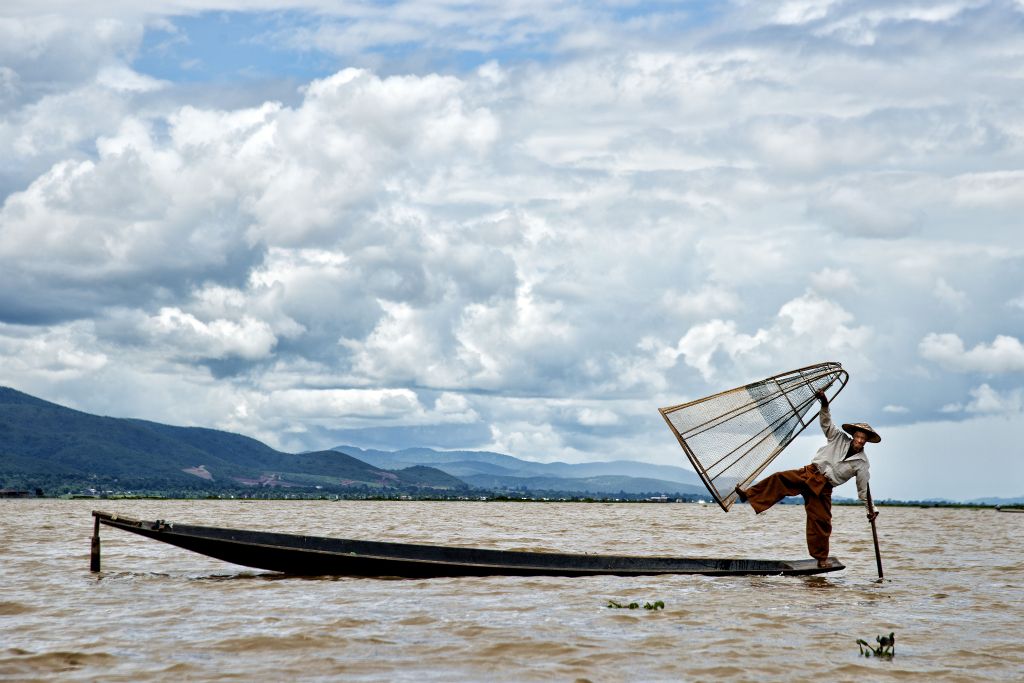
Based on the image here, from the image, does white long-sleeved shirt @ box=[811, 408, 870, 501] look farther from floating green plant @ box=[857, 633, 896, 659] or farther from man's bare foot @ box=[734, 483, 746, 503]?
floating green plant @ box=[857, 633, 896, 659]

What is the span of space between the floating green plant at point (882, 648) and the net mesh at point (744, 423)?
215 inches

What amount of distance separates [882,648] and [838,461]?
7.11 metres

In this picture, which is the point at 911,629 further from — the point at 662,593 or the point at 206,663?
the point at 206,663

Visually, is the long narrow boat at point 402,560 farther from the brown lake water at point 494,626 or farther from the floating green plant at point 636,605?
the floating green plant at point 636,605

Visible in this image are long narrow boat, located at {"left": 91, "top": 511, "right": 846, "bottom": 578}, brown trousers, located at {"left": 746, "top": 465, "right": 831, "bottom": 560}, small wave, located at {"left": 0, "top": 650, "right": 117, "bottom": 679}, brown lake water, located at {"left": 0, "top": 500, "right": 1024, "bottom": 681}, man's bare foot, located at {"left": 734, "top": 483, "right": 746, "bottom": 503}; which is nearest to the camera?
small wave, located at {"left": 0, "top": 650, "right": 117, "bottom": 679}

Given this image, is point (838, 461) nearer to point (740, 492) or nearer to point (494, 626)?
point (740, 492)

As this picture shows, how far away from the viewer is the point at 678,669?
12188 mm

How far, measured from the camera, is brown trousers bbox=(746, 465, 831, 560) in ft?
64.1

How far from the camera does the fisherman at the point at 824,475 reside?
64.3ft

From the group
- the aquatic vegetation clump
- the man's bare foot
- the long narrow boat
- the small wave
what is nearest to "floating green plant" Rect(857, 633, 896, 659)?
the aquatic vegetation clump

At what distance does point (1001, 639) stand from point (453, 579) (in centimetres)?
981

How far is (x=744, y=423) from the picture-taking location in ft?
63.8

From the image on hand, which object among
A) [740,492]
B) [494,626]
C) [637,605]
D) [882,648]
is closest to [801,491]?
[740,492]

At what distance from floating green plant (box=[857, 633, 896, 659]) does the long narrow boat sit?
7.40 m
